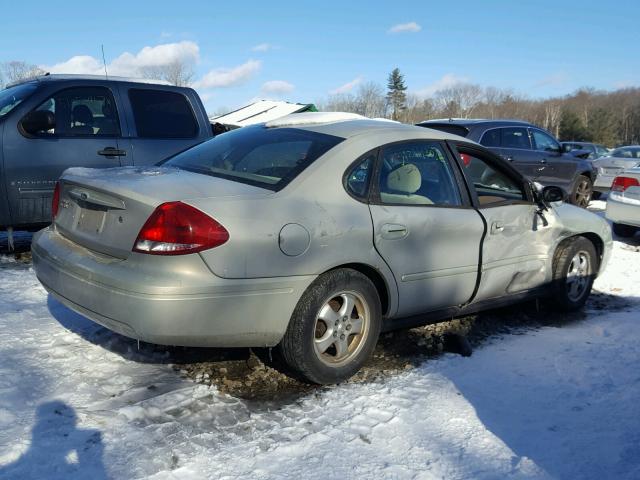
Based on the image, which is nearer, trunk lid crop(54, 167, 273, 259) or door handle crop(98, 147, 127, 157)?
trunk lid crop(54, 167, 273, 259)

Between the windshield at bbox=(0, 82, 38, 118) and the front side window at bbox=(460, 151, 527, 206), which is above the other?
the windshield at bbox=(0, 82, 38, 118)

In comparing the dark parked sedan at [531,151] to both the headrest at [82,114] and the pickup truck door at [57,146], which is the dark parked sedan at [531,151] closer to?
the pickup truck door at [57,146]

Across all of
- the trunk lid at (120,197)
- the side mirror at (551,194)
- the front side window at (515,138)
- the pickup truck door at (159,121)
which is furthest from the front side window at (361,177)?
the front side window at (515,138)

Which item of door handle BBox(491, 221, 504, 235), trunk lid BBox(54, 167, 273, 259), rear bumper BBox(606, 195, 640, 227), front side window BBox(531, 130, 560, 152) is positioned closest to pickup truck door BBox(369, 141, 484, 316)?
door handle BBox(491, 221, 504, 235)

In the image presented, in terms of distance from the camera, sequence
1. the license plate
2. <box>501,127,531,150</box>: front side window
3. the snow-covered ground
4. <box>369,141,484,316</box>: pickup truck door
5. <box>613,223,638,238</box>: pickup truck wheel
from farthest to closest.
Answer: <box>501,127,531,150</box>: front side window < <box>613,223,638,238</box>: pickup truck wheel < <box>369,141,484,316</box>: pickup truck door < the license plate < the snow-covered ground

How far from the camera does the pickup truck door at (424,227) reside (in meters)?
3.47

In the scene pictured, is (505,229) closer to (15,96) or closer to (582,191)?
(15,96)

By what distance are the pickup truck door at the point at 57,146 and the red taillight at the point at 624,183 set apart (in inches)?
271

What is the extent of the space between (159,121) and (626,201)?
21.2 ft

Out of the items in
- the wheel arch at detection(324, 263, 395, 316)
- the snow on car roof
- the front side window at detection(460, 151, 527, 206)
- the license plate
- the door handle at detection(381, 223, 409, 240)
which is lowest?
the wheel arch at detection(324, 263, 395, 316)

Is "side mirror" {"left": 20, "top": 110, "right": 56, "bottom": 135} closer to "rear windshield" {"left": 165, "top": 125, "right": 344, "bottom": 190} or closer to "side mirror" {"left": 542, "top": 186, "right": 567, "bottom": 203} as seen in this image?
"rear windshield" {"left": 165, "top": 125, "right": 344, "bottom": 190}

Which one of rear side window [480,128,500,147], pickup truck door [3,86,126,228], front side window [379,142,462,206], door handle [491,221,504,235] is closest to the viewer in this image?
front side window [379,142,462,206]

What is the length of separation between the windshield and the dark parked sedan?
5455 mm

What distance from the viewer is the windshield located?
5480mm
